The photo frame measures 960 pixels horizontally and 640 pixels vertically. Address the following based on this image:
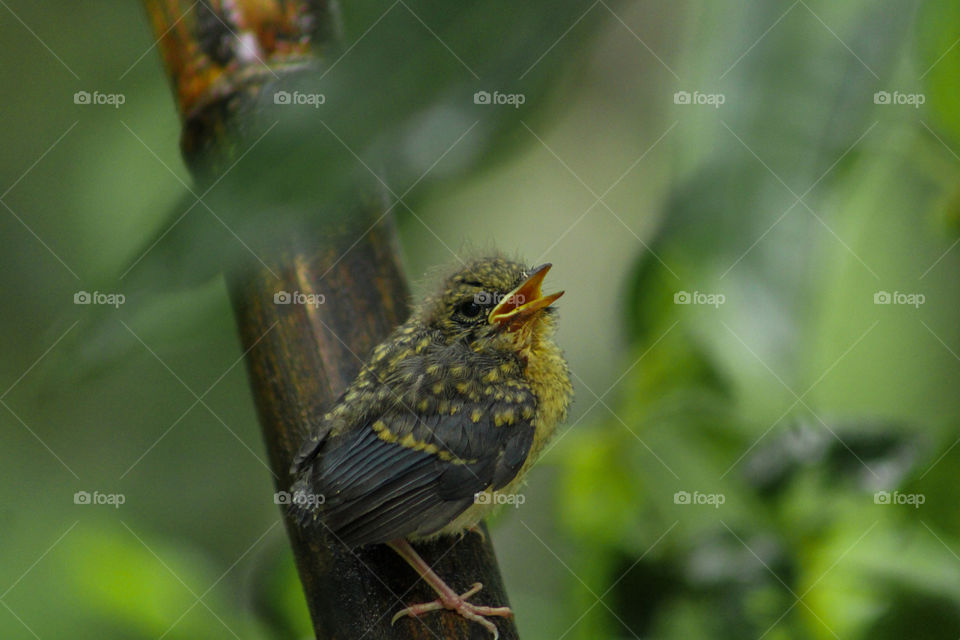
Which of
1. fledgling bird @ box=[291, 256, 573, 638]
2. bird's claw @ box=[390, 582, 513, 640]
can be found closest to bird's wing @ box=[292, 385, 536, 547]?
fledgling bird @ box=[291, 256, 573, 638]

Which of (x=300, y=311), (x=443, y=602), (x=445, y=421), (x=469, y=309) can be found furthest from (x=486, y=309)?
(x=443, y=602)

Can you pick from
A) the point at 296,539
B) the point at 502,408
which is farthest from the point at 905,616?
the point at 296,539

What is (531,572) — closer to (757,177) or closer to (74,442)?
(74,442)

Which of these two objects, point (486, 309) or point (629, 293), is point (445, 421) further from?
point (629, 293)

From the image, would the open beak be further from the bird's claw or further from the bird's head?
the bird's claw

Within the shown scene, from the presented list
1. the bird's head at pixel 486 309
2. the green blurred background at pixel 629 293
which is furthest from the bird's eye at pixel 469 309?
the green blurred background at pixel 629 293

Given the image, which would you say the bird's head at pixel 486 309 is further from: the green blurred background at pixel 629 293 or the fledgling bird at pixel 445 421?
the green blurred background at pixel 629 293

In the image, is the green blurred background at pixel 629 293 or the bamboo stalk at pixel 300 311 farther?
the bamboo stalk at pixel 300 311

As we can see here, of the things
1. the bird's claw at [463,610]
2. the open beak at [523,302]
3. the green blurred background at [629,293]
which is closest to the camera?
the green blurred background at [629,293]
